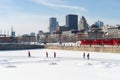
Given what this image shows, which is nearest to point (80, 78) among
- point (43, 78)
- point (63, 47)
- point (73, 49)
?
point (43, 78)

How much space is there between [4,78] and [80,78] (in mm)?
6227

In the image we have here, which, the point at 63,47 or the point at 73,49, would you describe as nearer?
the point at 73,49

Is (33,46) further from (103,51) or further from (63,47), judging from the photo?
(103,51)

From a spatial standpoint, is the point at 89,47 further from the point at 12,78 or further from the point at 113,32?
the point at 113,32

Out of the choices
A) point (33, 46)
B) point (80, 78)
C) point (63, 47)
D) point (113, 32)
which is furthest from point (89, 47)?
point (113, 32)

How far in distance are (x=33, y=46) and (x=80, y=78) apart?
7810 centimetres

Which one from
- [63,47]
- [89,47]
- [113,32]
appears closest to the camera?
[89,47]

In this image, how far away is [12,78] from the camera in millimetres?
23812

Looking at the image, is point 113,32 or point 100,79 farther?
point 113,32

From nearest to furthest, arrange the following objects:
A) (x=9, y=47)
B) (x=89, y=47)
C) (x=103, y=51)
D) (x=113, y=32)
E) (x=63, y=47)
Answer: (x=103, y=51), (x=89, y=47), (x=63, y=47), (x=9, y=47), (x=113, y=32)

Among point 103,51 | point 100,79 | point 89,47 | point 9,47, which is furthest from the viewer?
point 9,47

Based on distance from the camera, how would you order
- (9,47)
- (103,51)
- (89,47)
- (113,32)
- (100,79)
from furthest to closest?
1. (113,32)
2. (9,47)
3. (89,47)
4. (103,51)
5. (100,79)

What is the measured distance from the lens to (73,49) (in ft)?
252

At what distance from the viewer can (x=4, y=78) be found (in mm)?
23766
